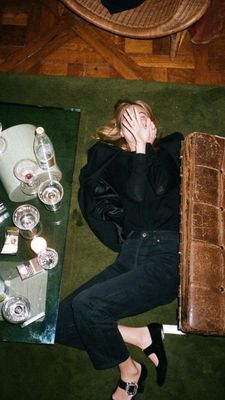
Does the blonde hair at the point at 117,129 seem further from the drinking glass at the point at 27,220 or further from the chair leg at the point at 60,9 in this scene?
the chair leg at the point at 60,9

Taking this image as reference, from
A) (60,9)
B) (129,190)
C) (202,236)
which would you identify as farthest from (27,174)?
(60,9)

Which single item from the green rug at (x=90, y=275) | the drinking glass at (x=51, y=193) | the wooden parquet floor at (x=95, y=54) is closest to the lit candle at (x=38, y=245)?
the drinking glass at (x=51, y=193)

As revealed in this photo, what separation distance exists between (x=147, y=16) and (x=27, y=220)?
1513 millimetres

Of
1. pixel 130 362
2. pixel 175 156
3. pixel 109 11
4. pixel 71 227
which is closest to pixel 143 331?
pixel 130 362

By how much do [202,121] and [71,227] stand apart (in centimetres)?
116

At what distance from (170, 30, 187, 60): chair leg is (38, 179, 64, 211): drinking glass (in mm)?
1432

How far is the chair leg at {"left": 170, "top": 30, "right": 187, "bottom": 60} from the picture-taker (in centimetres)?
251

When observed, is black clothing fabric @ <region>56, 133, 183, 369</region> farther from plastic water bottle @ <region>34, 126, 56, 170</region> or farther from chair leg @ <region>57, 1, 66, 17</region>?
chair leg @ <region>57, 1, 66, 17</region>

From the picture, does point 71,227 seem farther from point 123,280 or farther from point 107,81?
point 107,81

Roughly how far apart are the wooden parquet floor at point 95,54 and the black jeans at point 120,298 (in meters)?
1.43

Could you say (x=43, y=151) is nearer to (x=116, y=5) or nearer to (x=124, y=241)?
(x=124, y=241)

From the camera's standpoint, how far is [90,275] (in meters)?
2.12

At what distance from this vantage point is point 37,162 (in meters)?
1.78

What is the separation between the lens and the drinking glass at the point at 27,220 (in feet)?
5.71
